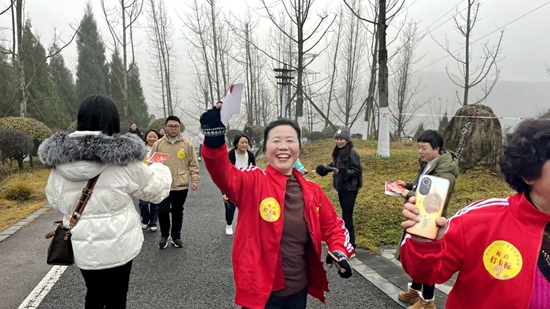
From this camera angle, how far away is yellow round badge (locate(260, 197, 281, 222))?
2039mm

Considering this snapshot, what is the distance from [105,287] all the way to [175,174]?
8.36 feet

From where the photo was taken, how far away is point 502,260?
136 centimetres

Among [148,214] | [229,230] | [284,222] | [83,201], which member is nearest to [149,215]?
[148,214]

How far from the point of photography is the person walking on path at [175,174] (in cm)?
489

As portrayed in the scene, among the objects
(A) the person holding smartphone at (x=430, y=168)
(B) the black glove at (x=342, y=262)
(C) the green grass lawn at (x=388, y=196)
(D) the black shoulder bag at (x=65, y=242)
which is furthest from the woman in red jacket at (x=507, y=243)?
(C) the green grass lawn at (x=388, y=196)

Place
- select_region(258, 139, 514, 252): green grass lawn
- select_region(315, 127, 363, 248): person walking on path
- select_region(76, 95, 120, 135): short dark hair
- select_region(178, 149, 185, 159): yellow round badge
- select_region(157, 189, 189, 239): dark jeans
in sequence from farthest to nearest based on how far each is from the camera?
select_region(258, 139, 514, 252): green grass lawn
select_region(178, 149, 185, 159): yellow round badge
select_region(157, 189, 189, 239): dark jeans
select_region(315, 127, 363, 248): person walking on path
select_region(76, 95, 120, 135): short dark hair

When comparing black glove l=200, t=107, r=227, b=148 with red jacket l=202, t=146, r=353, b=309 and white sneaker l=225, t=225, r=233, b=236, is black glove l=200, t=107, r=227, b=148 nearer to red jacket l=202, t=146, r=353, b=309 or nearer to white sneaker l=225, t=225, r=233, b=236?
red jacket l=202, t=146, r=353, b=309

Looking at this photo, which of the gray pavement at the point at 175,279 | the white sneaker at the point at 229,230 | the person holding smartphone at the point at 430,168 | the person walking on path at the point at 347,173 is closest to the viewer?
the person holding smartphone at the point at 430,168

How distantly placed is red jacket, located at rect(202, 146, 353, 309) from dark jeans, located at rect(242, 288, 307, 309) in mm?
70

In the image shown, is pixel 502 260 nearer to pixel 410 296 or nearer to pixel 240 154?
pixel 410 296

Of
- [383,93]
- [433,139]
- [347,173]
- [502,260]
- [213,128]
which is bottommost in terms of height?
[347,173]

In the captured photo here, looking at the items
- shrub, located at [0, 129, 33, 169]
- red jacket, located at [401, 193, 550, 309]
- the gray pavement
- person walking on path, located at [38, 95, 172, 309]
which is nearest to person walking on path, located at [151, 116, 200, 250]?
the gray pavement

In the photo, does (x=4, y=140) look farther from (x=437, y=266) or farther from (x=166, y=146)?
(x=437, y=266)

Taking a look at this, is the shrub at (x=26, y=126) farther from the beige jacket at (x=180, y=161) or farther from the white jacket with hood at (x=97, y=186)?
the white jacket with hood at (x=97, y=186)
